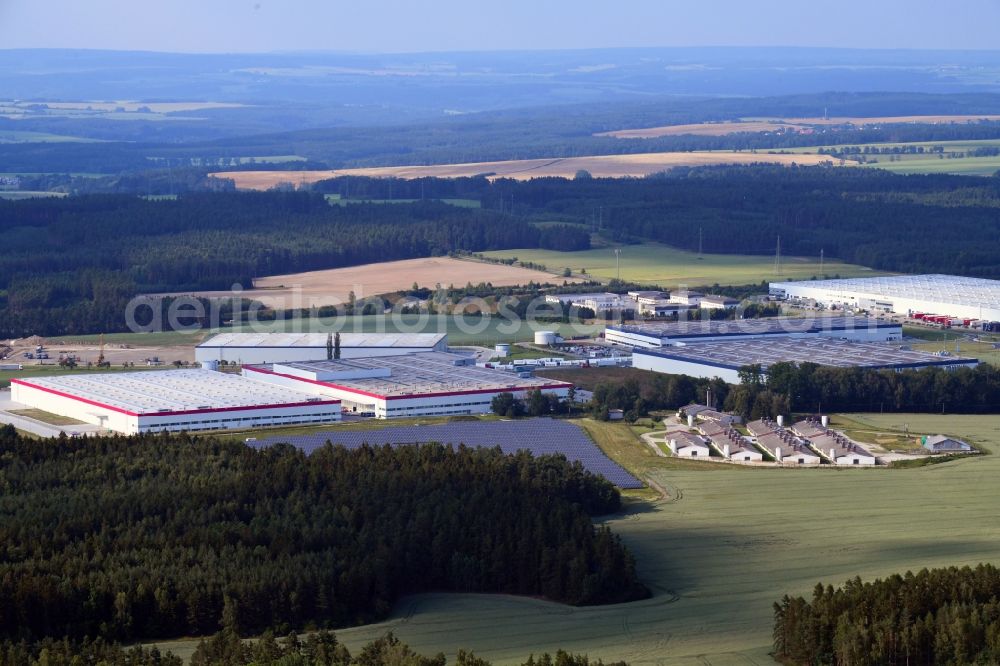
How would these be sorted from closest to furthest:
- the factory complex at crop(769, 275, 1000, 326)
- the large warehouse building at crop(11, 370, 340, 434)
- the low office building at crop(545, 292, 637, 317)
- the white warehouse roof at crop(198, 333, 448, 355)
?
the large warehouse building at crop(11, 370, 340, 434)
the white warehouse roof at crop(198, 333, 448, 355)
the factory complex at crop(769, 275, 1000, 326)
the low office building at crop(545, 292, 637, 317)

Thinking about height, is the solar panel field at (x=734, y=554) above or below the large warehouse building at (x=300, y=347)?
above

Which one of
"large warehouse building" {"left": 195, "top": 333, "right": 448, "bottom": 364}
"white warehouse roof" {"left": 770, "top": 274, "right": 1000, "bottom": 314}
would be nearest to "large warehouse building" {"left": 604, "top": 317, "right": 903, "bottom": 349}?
"large warehouse building" {"left": 195, "top": 333, "right": 448, "bottom": 364}

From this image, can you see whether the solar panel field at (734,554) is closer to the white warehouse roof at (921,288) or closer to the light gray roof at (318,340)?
the light gray roof at (318,340)

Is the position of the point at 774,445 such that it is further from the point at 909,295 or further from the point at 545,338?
the point at 909,295

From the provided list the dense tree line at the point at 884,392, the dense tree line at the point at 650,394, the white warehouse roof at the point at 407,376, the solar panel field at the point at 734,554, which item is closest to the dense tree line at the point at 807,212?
the dense tree line at the point at 884,392

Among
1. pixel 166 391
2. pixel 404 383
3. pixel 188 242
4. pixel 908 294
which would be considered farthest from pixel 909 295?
pixel 188 242

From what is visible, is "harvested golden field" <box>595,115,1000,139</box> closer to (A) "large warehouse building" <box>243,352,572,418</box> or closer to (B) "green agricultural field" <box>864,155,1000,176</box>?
A: (B) "green agricultural field" <box>864,155,1000,176</box>
